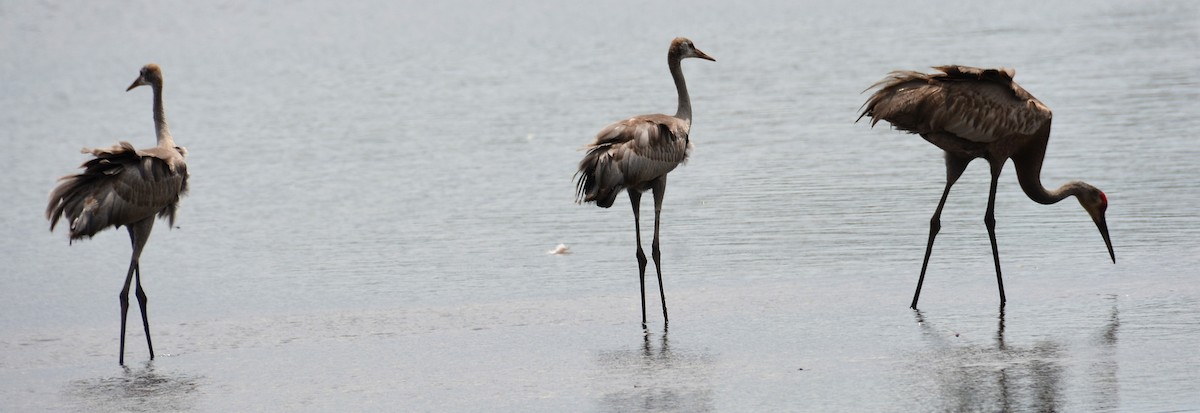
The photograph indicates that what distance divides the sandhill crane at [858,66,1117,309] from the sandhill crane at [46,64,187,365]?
13.0 ft

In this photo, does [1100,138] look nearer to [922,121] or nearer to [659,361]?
[922,121]

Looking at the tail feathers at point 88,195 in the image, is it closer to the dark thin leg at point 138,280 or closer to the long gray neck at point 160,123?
the dark thin leg at point 138,280

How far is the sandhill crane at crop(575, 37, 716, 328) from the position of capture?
8797 mm

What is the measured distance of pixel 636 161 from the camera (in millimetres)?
8875

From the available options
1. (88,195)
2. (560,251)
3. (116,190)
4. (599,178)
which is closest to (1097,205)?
(599,178)

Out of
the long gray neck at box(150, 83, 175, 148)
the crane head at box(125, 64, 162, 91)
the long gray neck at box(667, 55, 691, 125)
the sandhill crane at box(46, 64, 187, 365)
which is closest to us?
the sandhill crane at box(46, 64, 187, 365)

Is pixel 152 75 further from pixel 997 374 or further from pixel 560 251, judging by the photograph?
pixel 997 374

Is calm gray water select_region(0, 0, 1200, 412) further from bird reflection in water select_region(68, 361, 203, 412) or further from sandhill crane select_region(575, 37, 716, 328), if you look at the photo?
sandhill crane select_region(575, 37, 716, 328)

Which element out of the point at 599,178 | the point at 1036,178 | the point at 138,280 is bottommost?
the point at 138,280

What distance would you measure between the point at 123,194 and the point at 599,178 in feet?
8.51

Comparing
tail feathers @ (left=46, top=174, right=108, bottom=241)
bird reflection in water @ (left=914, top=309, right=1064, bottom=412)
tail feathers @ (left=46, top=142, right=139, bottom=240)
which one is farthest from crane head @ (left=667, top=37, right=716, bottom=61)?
tail feathers @ (left=46, top=174, right=108, bottom=241)

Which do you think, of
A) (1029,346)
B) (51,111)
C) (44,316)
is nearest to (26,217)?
(44,316)

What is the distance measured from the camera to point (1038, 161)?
29.8 ft

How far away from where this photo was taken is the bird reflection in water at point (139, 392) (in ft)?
23.6
